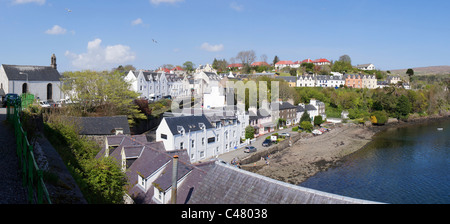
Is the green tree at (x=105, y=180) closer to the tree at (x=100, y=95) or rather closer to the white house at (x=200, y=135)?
the white house at (x=200, y=135)

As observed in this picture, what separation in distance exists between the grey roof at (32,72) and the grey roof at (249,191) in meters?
32.1

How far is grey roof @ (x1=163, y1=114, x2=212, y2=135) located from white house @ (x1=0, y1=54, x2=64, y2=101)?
1832cm

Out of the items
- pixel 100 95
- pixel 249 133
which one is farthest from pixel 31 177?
pixel 249 133

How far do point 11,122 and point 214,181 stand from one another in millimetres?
7450

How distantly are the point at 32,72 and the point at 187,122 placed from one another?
23.5 meters

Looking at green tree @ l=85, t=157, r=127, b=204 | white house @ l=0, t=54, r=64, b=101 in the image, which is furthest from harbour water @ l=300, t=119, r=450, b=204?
white house @ l=0, t=54, r=64, b=101

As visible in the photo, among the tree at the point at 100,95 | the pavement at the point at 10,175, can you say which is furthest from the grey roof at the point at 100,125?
the pavement at the point at 10,175

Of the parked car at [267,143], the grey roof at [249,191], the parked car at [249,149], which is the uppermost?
the grey roof at [249,191]

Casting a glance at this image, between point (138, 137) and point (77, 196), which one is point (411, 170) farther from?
point (77, 196)

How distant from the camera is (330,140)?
40812 millimetres

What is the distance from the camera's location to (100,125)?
2248 cm

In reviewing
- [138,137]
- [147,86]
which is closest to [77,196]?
[138,137]

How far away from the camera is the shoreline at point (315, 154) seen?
27.0 metres

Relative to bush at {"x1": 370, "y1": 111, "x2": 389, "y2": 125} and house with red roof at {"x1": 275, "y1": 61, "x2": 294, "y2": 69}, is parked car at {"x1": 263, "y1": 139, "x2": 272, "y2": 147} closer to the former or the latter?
bush at {"x1": 370, "y1": 111, "x2": 389, "y2": 125}
